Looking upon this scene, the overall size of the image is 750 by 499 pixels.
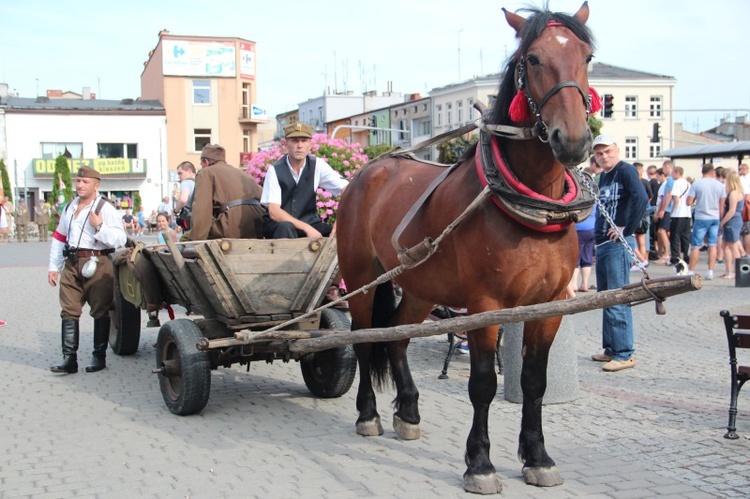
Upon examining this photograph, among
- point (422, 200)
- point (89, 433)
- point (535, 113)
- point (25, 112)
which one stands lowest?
point (89, 433)

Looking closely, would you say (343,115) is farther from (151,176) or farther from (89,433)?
(89,433)

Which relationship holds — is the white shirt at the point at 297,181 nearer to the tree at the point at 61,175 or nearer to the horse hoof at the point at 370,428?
the horse hoof at the point at 370,428

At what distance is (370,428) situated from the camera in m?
5.77

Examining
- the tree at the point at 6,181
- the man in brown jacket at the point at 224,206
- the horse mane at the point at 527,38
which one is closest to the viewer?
the horse mane at the point at 527,38

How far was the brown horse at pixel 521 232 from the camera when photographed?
4.02 m

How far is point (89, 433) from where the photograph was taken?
596cm

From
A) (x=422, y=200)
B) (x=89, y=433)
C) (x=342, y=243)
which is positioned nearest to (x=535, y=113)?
Answer: (x=422, y=200)

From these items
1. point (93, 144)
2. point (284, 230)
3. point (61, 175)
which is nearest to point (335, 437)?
point (284, 230)

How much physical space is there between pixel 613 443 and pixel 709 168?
434 inches

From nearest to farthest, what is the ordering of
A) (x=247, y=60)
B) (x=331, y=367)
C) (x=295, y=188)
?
(x=331, y=367)
(x=295, y=188)
(x=247, y=60)

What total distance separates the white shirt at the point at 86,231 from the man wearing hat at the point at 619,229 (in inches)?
190

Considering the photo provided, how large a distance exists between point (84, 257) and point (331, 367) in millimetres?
3080

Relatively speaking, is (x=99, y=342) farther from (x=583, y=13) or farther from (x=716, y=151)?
(x=716, y=151)

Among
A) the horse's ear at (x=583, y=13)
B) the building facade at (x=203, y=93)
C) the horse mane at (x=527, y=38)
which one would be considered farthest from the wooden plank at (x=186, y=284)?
the building facade at (x=203, y=93)
